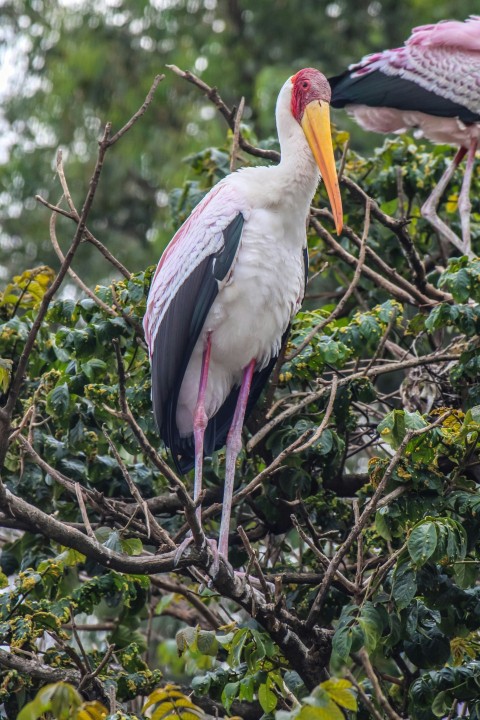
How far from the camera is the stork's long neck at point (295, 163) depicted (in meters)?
4.11

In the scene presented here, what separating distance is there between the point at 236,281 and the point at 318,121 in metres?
0.67

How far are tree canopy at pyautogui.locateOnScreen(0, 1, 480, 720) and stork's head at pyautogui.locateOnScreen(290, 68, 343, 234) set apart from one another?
0.82 feet

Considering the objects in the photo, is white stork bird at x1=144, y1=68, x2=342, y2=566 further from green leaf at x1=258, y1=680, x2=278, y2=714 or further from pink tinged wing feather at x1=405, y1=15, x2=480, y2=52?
pink tinged wing feather at x1=405, y1=15, x2=480, y2=52

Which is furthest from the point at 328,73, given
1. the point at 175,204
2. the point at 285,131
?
the point at 285,131

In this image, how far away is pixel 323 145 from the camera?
4.19 meters

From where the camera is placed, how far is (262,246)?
13.3 feet

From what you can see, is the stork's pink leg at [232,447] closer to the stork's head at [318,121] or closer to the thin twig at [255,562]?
the thin twig at [255,562]

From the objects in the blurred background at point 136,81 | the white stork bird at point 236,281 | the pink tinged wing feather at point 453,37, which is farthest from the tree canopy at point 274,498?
the blurred background at point 136,81

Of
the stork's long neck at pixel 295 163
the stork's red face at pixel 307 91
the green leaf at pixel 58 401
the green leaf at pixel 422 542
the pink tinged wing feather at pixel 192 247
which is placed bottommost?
the green leaf at pixel 422 542

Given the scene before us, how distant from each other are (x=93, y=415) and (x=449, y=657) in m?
1.53

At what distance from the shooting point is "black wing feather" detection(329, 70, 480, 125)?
237 inches

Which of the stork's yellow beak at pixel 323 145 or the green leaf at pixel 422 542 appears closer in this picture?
the green leaf at pixel 422 542

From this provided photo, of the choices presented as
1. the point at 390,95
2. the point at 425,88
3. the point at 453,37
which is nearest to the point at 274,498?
the point at 390,95

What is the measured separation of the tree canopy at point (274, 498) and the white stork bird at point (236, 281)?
0.16 m
